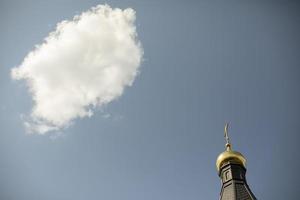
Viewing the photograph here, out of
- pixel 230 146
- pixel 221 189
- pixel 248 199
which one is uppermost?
pixel 230 146

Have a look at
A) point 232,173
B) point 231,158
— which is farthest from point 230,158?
point 232,173

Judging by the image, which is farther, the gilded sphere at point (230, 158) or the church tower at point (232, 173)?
the gilded sphere at point (230, 158)

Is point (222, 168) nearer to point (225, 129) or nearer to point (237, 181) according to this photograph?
point (237, 181)

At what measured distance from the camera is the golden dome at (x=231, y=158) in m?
28.1

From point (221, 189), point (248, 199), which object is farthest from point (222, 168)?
point (248, 199)

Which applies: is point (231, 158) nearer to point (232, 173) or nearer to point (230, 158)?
point (230, 158)

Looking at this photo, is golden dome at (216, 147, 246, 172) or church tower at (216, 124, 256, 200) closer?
church tower at (216, 124, 256, 200)

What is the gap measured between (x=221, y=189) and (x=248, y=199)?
346 centimetres

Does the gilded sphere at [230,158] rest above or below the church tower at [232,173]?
above

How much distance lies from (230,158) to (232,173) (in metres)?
1.17

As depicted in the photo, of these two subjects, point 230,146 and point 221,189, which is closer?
point 221,189

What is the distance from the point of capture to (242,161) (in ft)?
92.5

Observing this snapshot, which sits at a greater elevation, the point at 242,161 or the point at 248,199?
the point at 242,161

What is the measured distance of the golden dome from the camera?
92.2 feet
